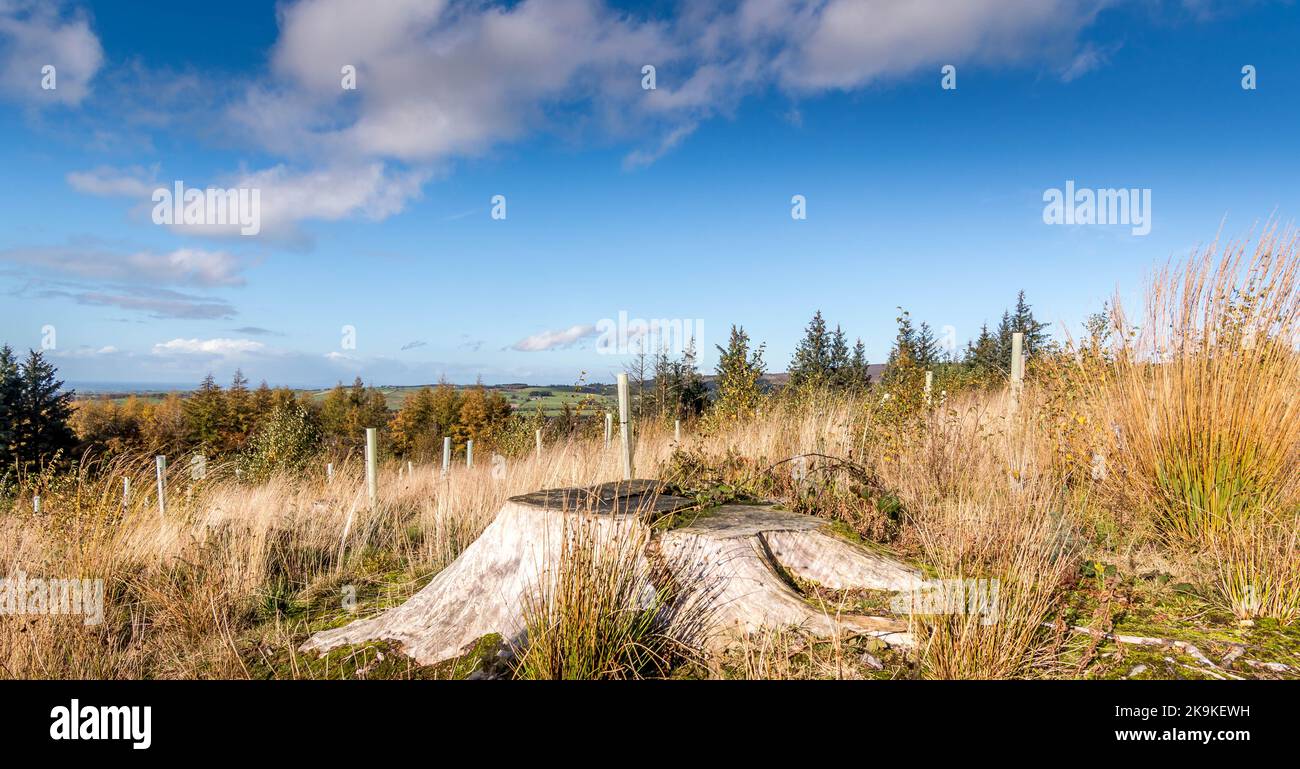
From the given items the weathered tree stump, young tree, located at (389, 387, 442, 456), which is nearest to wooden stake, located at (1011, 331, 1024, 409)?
the weathered tree stump

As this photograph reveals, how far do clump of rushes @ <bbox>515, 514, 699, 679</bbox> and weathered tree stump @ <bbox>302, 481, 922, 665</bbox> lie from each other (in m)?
0.10

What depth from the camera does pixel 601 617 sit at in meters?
2.54

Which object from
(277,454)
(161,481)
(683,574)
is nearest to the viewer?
(683,574)

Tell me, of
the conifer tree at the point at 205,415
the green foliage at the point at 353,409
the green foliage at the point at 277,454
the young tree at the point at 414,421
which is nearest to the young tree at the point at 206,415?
the conifer tree at the point at 205,415

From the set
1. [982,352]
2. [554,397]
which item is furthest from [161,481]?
[982,352]

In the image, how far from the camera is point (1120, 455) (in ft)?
14.9

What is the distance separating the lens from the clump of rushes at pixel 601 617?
8.11 ft

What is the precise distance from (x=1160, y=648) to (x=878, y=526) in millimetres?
1432

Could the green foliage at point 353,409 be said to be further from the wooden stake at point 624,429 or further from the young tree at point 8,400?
the wooden stake at point 624,429

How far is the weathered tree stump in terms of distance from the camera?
2914 millimetres

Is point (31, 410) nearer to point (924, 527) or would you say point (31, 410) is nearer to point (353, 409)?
point (353, 409)

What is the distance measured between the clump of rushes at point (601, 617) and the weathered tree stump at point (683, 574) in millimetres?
104

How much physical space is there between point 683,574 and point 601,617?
2.19 ft
